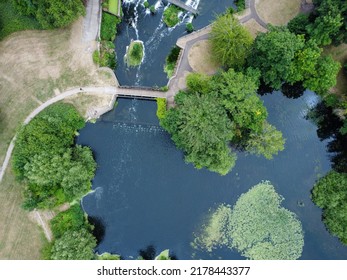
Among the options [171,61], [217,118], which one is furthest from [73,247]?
[171,61]

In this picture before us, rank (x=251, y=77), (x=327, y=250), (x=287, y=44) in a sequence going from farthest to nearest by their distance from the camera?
(x=327, y=250) < (x=251, y=77) < (x=287, y=44)

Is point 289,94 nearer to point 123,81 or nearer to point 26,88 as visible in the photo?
point 123,81

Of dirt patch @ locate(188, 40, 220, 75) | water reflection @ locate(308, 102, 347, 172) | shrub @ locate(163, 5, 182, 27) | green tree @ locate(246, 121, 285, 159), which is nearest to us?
green tree @ locate(246, 121, 285, 159)

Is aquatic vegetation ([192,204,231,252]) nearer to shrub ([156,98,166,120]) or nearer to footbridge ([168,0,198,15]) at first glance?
shrub ([156,98,166,120])

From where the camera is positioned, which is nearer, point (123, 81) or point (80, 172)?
point (80, 172)

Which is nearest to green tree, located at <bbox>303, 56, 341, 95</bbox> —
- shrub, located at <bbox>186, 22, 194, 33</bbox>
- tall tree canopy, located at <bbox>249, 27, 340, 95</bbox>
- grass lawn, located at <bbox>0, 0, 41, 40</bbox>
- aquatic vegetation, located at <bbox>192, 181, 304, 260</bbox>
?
tall tree canopy, located at <bbox>249, 27, 340, 95</bbox>

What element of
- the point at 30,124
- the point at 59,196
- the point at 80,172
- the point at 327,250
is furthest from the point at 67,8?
the point at 327,250
